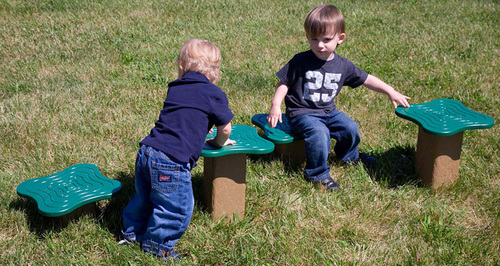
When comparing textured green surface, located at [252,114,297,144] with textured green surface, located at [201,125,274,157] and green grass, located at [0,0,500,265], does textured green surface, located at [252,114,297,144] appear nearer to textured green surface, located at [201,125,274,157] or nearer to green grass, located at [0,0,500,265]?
textured green surface, located at [201,125,274,157]

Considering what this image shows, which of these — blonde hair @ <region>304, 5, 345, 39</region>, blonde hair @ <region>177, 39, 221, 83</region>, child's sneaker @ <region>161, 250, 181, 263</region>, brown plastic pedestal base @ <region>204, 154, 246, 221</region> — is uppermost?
blonde hair @ <region>304, 5, 345, 39</region>

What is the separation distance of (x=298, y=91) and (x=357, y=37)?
3701 millimetres

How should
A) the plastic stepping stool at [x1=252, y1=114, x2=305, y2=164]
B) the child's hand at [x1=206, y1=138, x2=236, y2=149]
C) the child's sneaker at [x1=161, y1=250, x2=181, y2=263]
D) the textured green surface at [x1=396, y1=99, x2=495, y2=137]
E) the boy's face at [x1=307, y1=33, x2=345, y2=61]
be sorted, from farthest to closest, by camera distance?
1. the plastic stepping stool at [x1=252, y1=114, x2=305, y2=164]
2. the boy's face at [x1=307, y1=33, x2=345, y2=61]
3. the textured green surface at [x1=396, y1=99, x2=495, y2=137]
4. the child's hand at [x1=206, y1=138, x2=236, y2=149]
5. the child's sneaker at [x1=161, y1=250, x2=181, y2=263]

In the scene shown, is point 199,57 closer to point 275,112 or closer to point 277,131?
point 275,112

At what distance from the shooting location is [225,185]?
10.6 ft

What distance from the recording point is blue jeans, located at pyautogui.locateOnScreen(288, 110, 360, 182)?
3703 millimetres

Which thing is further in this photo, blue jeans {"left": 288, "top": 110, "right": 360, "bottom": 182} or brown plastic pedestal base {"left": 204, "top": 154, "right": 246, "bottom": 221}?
blue jeans {"left": 288, "top": 110, "right": 360, "bottom": 182}

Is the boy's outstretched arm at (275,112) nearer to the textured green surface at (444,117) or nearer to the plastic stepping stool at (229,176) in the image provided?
the plastic stepping stool at (229,176)

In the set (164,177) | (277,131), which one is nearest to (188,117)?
(164,177)

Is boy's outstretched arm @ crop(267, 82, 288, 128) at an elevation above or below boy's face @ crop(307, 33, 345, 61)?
below

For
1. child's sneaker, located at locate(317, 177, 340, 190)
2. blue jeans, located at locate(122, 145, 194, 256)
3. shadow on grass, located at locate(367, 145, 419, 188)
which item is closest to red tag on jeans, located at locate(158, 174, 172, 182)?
blue jeans, located at locate(122, 145, 194, 256)

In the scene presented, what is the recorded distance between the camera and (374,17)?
8250mm

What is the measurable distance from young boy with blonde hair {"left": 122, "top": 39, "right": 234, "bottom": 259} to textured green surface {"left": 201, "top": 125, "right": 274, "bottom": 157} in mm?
90

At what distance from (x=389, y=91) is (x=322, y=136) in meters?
0.72
